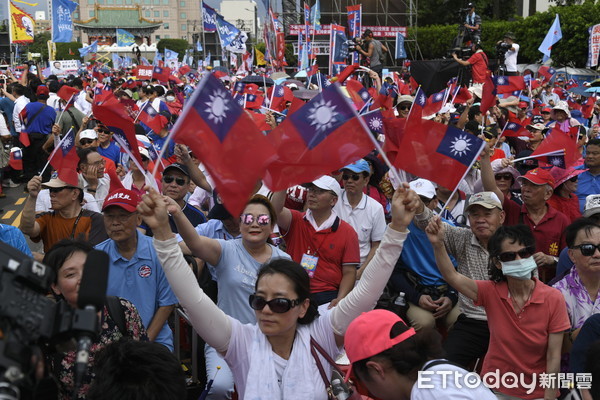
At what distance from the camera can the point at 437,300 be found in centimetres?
532

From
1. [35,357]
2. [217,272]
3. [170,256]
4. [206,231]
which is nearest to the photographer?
[35,357]

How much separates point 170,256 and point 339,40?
607 inches

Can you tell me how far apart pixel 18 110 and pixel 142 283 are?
421 inches

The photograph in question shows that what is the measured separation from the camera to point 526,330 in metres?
3.96

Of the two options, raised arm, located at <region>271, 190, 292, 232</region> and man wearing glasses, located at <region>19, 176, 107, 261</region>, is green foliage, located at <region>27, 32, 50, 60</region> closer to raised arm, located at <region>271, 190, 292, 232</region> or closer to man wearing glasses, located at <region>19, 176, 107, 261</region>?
man wearing glasses, located at <region>19, 176, 107, 261</region>

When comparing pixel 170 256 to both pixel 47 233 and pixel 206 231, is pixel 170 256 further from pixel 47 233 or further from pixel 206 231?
pixel 47 233

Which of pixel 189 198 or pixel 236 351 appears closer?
pixel 236 351

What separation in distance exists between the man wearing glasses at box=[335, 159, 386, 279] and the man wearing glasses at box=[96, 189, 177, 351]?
1850mm

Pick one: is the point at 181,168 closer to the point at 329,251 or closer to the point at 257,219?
the point at 329,251

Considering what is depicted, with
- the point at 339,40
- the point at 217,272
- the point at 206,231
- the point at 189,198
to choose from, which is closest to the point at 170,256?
the point at 217,272

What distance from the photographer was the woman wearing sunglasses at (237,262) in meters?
4.11

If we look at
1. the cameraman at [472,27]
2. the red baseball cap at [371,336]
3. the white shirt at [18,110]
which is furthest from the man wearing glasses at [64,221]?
the cameraman at [472,27]

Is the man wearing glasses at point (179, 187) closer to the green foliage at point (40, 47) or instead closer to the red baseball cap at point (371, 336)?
the red baseball cap at point (371, 336)

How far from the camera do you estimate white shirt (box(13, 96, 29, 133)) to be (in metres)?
13.6
